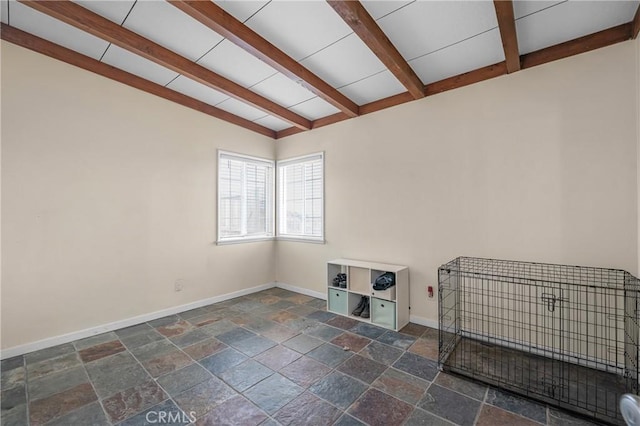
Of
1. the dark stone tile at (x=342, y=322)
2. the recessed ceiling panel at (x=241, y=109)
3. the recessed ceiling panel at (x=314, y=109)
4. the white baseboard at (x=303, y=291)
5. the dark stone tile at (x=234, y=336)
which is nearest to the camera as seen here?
the dark stone tile at (x=234, y=336)

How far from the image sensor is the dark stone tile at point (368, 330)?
9.48 feet

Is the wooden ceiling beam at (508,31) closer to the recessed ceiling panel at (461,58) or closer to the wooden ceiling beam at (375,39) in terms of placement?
the recessed ceiling panel at (461,58)

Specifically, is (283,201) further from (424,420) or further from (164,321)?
(424,420)

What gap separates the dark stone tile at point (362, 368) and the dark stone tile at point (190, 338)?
148 cm

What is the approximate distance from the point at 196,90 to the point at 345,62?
1918 millimetres

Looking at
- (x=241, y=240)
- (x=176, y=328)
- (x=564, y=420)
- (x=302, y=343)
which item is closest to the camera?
(x=564, y=420)

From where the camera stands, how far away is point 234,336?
9.40 feet

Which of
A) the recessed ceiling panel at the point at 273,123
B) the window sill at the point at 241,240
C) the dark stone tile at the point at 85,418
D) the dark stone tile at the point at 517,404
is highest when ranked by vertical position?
the recessed ceiling panel at the point at 273,123

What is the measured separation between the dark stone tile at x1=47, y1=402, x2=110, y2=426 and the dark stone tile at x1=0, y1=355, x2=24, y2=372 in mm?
1045

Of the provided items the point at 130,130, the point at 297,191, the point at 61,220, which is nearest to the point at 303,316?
the point at 297,191

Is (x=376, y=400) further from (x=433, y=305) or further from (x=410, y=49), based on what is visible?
(x=410, y=49)

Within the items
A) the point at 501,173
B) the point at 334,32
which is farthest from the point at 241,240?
the point at 501,173

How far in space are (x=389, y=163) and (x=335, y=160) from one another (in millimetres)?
855

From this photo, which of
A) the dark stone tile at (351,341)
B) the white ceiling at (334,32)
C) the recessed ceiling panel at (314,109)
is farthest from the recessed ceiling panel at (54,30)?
the dark stone tile at (351,341)
